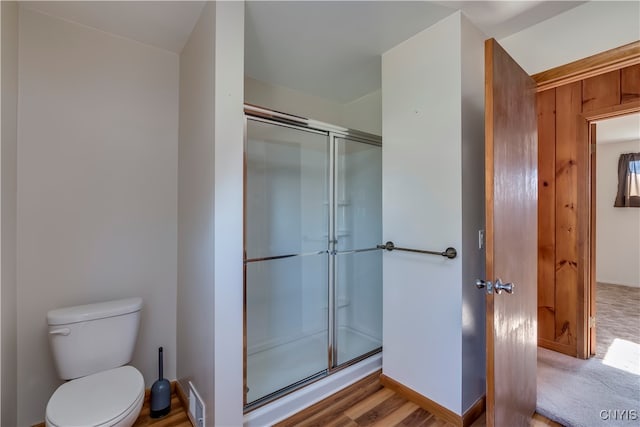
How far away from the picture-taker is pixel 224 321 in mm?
1399

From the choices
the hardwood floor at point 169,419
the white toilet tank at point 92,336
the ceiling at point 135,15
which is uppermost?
the ceiling at point 135,15

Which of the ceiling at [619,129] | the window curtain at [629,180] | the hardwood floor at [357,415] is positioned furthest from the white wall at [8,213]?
the window curtain at [629,180]

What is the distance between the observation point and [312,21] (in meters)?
1.67

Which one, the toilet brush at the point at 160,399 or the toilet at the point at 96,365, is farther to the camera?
the toilet brush at the point at 160,399

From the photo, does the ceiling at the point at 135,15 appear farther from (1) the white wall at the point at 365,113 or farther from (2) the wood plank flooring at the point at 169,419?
(2) the wood plank flooring at the point at 169,419

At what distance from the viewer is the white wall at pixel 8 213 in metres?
1.33

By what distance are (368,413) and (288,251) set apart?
50.0 inches

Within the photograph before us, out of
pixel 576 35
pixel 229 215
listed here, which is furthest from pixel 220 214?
pixel 576 35

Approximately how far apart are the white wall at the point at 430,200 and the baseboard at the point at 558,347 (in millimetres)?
1179

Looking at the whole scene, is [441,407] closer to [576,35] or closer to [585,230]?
[585,230]

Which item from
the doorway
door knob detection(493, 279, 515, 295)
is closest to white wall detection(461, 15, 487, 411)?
door knob detection(493, 279, 515, 295)

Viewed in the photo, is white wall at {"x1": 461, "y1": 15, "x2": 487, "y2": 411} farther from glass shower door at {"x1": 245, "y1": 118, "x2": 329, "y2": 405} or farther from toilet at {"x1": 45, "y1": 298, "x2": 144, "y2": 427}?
toilet at {"x1": 45, "y1": 298, "x2": 144, "y2": 427}

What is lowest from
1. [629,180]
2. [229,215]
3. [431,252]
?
Answer: [431,252]

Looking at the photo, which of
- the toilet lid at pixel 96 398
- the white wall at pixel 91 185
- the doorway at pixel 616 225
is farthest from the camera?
the doorway at pixel 616 225
